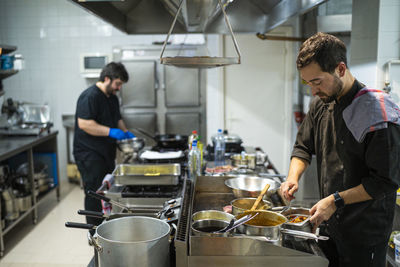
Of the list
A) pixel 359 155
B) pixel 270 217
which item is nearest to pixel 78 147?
pixel 270 217

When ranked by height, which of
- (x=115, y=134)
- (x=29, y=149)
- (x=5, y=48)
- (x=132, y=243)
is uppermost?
(x=5, y=48)

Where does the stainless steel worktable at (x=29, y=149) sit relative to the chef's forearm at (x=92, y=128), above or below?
below

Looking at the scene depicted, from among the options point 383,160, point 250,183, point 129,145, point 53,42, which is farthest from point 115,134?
point 53,42

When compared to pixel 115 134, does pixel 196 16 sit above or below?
above

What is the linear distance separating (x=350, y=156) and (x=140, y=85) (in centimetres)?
383

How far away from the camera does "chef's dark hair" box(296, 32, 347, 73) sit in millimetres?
1479

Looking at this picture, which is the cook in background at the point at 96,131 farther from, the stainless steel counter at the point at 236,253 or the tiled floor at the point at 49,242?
the stainless steel counter at the point at 236,253

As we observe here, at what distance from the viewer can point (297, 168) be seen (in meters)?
1.94

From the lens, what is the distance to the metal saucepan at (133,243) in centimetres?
123

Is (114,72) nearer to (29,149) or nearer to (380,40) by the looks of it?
(29,149)

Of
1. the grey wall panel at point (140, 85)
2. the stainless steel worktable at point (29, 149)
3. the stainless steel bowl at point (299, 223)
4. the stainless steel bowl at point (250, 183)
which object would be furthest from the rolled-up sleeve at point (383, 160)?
the grey wall panel at point (140, 85)

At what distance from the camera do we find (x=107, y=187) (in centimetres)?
250

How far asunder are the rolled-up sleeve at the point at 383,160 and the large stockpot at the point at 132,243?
84cm

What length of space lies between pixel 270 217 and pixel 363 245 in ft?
1.44
